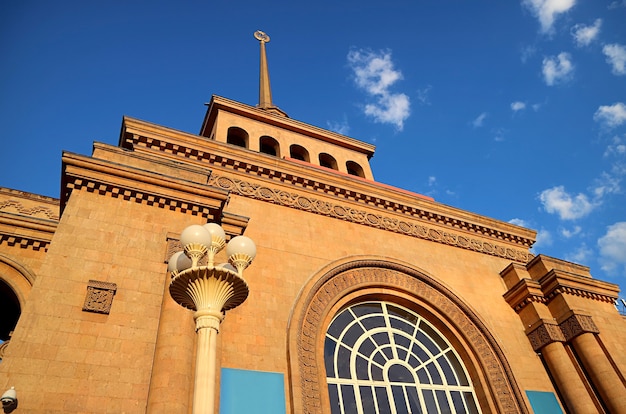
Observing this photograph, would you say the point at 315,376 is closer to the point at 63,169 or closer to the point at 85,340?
the point at 85,340

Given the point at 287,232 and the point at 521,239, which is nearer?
the point at 287,232

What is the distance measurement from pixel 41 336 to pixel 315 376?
16.0ft

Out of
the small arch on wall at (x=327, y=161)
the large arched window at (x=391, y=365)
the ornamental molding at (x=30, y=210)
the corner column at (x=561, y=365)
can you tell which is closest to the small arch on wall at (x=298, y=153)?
the small arch on wall at (x=327, y=161)

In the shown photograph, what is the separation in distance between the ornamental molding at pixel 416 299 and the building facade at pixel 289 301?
0.04 m

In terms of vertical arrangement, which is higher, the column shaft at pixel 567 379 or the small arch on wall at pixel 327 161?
the small arch on wall at pixel 327 161

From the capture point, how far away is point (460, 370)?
1143 centimetres

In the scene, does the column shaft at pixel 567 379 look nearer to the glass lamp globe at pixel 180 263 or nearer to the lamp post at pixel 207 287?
the lamp post at pixel 207 287

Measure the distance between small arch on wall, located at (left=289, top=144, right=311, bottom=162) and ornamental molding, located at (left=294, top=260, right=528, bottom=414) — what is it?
7.74 metres

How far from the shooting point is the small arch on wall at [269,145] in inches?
704

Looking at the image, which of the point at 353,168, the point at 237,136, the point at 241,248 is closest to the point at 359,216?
the point at 237,136

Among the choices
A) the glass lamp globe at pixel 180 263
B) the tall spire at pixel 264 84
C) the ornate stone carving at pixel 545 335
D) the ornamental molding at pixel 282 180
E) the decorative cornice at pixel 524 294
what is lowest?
the glass lamp globe at pixel 180 263

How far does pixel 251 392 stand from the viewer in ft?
25.6

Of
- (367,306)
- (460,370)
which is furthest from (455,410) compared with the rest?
(367,306)

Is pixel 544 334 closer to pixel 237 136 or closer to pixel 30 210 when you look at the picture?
pixel 237 136
